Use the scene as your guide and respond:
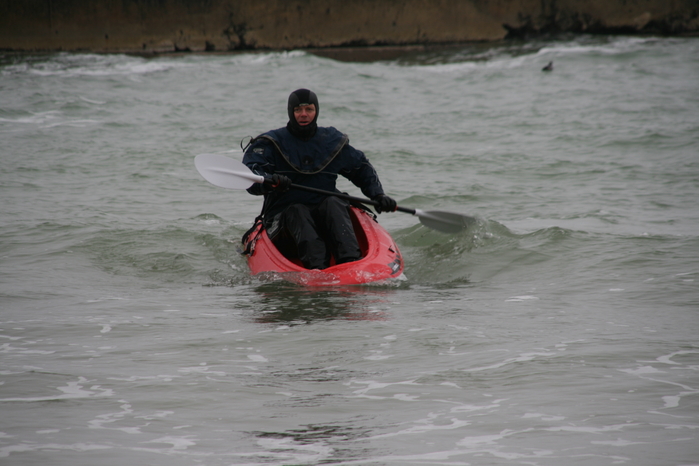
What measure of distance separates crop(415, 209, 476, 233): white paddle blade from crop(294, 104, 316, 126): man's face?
4.16 ft

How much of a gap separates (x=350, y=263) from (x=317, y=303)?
58 centimetres

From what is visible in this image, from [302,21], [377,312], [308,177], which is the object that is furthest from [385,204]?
[302,21]

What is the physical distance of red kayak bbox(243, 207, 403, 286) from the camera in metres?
4.86

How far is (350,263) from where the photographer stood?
4.95m

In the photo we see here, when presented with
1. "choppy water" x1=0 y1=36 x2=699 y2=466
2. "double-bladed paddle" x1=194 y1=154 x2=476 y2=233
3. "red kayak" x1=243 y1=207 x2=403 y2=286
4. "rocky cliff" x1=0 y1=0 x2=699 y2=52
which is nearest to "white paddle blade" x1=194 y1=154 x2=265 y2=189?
"double-bladed paddle" x1=194 y1=154 x2=476 y2=233

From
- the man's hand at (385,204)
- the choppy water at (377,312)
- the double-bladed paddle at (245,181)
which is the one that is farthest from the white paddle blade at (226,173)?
the man's hand at (385,204)

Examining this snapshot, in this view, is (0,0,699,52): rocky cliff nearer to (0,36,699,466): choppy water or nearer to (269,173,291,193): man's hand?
(0,36,699,466): choppy water

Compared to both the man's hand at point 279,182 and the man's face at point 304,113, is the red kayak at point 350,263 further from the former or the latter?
the man's face at point 304,113

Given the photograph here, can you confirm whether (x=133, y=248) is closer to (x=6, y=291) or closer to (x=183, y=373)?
(x=6, y=291)

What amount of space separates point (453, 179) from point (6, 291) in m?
5.86

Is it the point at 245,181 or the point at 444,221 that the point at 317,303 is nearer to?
the point at 245,181

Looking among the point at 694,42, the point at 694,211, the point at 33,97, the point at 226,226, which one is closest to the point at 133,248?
the point at 226,226

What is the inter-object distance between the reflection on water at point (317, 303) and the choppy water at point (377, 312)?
0.02 m

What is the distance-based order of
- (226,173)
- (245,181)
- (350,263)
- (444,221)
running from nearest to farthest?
(350,263), (245,181), (226,173), (444,221)
